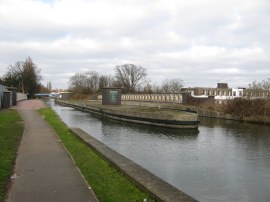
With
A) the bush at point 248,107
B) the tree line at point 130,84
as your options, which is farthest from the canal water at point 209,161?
the tree line at point 130,84

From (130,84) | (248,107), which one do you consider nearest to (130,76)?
(130,84)

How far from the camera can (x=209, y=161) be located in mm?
15477

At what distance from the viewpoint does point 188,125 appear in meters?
29.3

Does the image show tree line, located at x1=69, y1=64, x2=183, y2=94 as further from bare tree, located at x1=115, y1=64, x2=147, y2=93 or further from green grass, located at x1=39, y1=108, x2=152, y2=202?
green grass, located at x1=39, y1=108, x2=152, y2=202

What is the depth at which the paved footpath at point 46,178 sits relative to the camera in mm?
7312

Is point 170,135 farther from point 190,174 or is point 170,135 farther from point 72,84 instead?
point 72,84

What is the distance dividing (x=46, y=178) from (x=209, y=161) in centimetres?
845

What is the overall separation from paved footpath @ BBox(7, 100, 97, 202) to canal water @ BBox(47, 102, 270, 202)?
3365mm

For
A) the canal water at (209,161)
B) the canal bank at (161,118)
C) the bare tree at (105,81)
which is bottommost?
the canal water at (209,161)

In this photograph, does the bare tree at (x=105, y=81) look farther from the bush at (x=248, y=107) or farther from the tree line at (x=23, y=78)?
the bush at (x=248, y=107)

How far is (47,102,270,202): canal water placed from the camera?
10.9 meters

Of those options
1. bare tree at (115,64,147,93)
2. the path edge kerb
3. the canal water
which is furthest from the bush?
bare tree at (115,64,147,93)

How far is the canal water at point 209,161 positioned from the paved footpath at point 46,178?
3365 millimetres

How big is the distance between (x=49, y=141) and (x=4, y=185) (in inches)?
300
